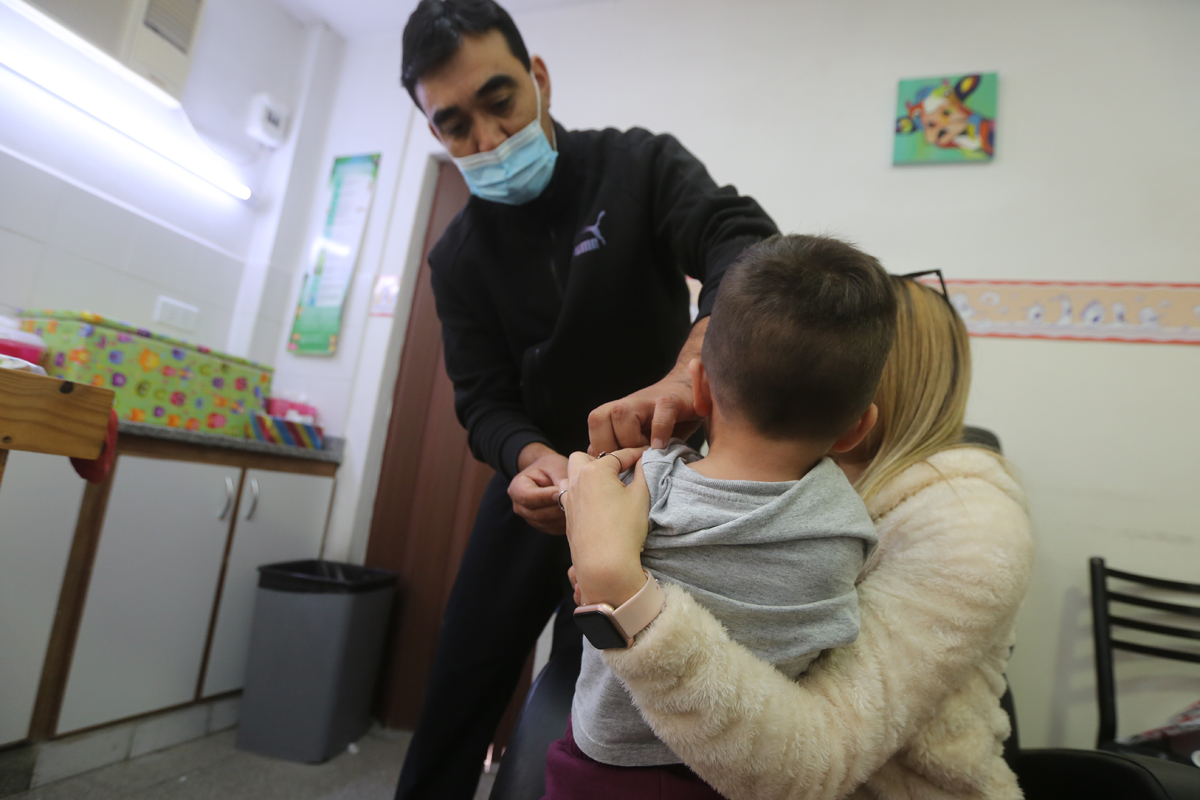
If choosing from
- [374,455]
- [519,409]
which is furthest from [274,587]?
[519,409]

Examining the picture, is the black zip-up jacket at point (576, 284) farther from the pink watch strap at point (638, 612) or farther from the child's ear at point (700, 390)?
the pink watch strap at point (638, 612)

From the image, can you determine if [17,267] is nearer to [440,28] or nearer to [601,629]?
[440,28]

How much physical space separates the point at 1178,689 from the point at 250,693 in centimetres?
267

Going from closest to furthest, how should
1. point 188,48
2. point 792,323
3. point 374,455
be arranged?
point 792,323, point 188,48, point 374,455

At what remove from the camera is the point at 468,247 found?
4.32 ft

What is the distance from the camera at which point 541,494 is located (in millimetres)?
820

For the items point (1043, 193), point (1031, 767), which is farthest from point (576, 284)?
point (1043, 193)

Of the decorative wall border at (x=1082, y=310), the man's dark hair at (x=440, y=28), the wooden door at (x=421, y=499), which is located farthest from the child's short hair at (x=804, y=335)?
the wooden door at (x=421, y=499)

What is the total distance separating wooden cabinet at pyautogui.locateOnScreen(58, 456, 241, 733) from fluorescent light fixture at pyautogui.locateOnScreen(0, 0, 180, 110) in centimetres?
138

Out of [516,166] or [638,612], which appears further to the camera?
[516,166]

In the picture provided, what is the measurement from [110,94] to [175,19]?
1.24 ft

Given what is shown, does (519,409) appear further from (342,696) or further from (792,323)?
(342,696)

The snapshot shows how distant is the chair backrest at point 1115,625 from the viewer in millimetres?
Result: 1528

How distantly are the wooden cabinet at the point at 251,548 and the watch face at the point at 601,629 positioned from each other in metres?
1.95
